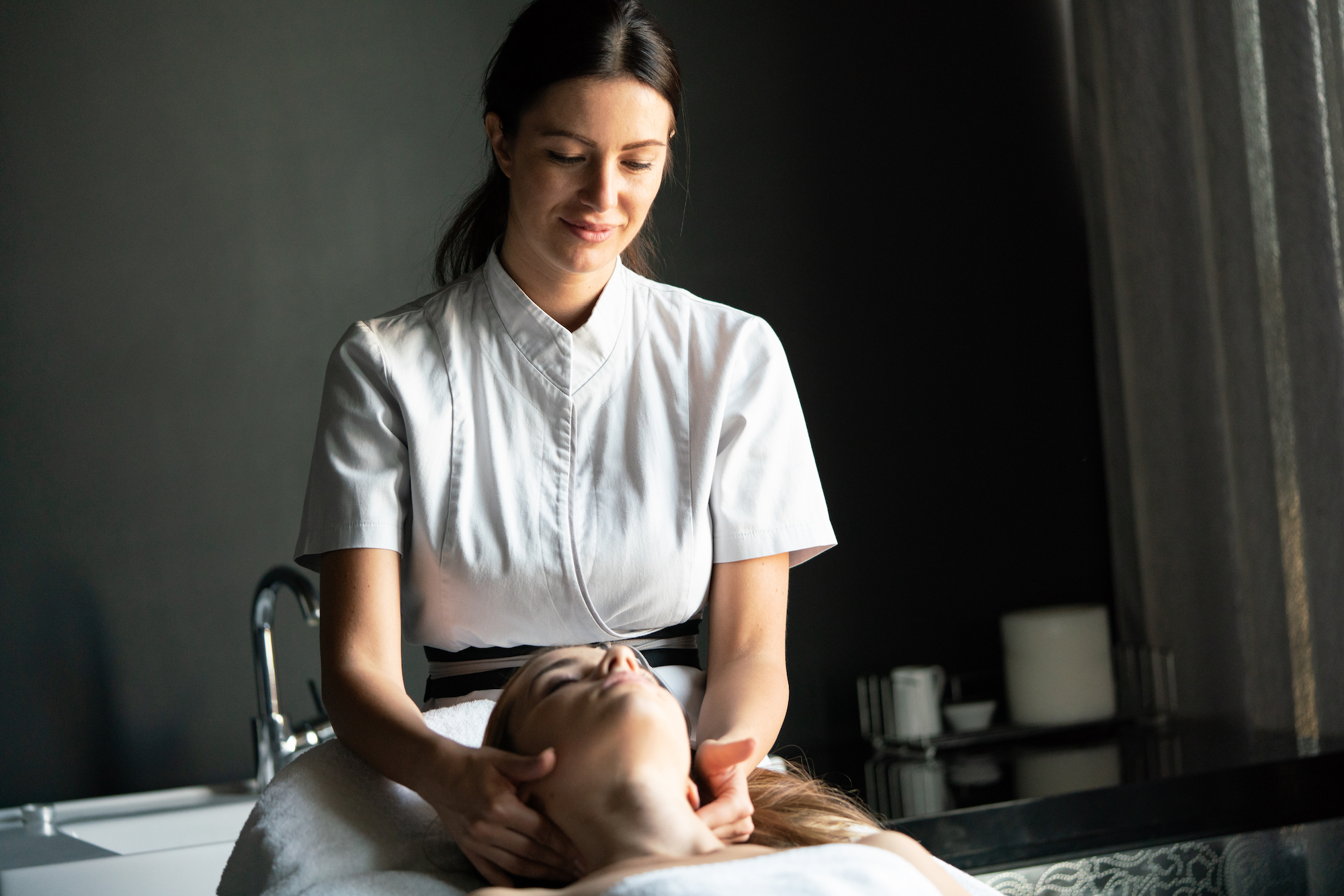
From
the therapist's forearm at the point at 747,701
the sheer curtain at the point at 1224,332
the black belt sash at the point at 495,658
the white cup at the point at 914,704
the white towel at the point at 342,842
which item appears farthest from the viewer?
the white cup at the point at 914,704

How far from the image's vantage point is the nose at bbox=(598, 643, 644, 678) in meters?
1.04

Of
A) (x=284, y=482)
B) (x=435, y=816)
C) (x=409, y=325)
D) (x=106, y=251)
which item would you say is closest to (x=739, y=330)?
(x=409, y=325)

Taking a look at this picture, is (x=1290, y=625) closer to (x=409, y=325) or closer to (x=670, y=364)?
(x=670, y=364)

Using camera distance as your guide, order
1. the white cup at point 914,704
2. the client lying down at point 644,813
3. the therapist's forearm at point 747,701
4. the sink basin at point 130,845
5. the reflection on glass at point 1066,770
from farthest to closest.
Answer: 1. the white cup at point 914,704
2. the reflection on glass at point 1066,770
3. the sink basin at point 130,845
4. the therapist's forearm at point 747,701
5. the client lying down at point 644,813

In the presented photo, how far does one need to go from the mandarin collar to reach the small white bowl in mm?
1247

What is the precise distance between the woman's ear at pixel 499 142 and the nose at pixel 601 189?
112mm

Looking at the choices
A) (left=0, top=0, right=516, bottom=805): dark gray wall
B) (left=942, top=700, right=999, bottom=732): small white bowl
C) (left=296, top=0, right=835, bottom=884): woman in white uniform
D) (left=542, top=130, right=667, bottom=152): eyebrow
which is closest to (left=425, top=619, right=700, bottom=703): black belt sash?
(left=296, top=0, right=835, bottom=884): woman in white uniform

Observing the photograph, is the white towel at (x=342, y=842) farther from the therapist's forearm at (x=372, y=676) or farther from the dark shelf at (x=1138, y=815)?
the dark shelf at (x=1138, y=815)

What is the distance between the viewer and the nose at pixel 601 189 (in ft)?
3.92

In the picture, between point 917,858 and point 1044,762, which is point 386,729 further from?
point 1044,762

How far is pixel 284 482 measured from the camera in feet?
7.01

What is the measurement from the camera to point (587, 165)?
121 cm

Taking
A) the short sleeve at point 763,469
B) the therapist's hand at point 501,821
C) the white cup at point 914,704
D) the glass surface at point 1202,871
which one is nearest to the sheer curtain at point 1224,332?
the glass surface at point 1202,871

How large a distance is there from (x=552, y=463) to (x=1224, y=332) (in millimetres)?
1402
